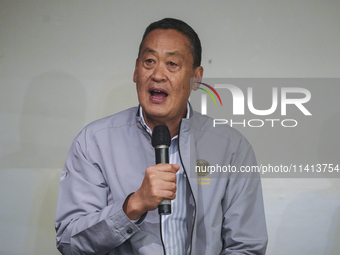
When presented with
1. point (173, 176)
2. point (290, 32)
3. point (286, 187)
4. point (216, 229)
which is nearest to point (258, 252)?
point (216, 229)

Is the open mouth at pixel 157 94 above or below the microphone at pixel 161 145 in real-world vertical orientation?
above

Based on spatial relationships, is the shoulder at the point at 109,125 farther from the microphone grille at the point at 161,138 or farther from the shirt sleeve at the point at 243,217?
the shirt sleeve at the point at 243,217

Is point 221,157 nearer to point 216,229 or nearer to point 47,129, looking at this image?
point 216,229

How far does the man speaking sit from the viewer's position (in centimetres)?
133

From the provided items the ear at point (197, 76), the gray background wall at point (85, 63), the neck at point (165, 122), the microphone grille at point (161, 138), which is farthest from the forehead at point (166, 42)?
the gray background wall at point (85, 63)

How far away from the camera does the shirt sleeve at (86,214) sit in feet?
4.18

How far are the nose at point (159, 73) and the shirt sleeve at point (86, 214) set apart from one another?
0.41m

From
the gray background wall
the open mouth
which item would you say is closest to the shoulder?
the open mouth

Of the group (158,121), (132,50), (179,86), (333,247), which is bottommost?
(333,247)

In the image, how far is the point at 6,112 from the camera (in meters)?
2.26

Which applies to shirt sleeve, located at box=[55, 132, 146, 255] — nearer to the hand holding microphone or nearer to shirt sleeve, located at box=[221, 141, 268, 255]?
the hand holding microphone

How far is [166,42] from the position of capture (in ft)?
5.23

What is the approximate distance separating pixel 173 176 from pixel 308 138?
3.90 feet

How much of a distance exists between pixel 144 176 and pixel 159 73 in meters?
0.44
